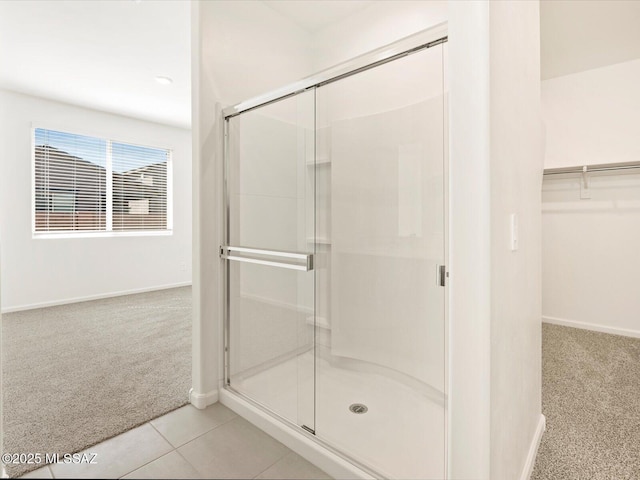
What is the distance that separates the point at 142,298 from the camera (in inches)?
179

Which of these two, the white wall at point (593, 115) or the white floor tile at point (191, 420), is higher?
the white wall at point (593, 115)

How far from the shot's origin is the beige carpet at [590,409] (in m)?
1.51

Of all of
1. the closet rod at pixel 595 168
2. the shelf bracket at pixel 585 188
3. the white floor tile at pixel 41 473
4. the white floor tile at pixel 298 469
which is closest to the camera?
the white floor tile at pixel 41 473

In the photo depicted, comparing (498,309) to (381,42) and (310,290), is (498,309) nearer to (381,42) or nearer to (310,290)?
(310,290)

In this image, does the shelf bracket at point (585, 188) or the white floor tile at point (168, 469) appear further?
the shelf bracket at point (585, 188)

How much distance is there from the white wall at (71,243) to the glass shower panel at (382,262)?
3732 millimetres

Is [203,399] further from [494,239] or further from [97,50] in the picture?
[97,50]

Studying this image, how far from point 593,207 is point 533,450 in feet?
9.14

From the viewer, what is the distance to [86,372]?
2354 mm

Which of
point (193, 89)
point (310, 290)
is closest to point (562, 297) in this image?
point (310, 290)

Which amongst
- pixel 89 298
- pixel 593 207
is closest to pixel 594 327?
pixel 593 207

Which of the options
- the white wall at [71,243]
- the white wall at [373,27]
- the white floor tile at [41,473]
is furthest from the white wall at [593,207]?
the white wall at [71,243]

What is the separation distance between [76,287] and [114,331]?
156cm

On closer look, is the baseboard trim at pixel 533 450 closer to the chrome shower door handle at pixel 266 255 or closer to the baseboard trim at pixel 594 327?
the chrome shower door handle at pixel 266 255
